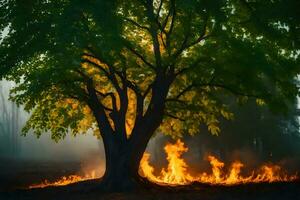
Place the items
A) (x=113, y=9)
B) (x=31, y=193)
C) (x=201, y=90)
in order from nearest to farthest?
(x=113, y=9)
(x=31, y=193)
(x=201, y=90)

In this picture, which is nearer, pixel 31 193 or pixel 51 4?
pixel 51 4

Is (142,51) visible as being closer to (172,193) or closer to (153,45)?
(153,45)

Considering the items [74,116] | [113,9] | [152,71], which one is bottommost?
[74,116]

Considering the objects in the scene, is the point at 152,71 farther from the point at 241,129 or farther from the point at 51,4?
the point at 241,129

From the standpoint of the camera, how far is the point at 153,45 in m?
20.4

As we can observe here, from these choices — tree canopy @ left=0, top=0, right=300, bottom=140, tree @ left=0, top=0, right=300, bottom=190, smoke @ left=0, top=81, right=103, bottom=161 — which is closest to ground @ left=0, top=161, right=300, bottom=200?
tree @ left=0, top=0, right=300, bottom=190

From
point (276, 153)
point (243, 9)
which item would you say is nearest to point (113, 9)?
point (243, 9)

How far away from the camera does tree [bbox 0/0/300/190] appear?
16.5 metres

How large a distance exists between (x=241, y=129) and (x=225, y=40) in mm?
32969

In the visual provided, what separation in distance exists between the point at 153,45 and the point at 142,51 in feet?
1.92

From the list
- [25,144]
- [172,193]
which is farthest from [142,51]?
[25,144]

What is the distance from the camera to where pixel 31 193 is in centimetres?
2122

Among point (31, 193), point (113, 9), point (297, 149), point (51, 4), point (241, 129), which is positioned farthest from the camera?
point (297, 149)

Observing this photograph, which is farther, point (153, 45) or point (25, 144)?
point (25, 144)
